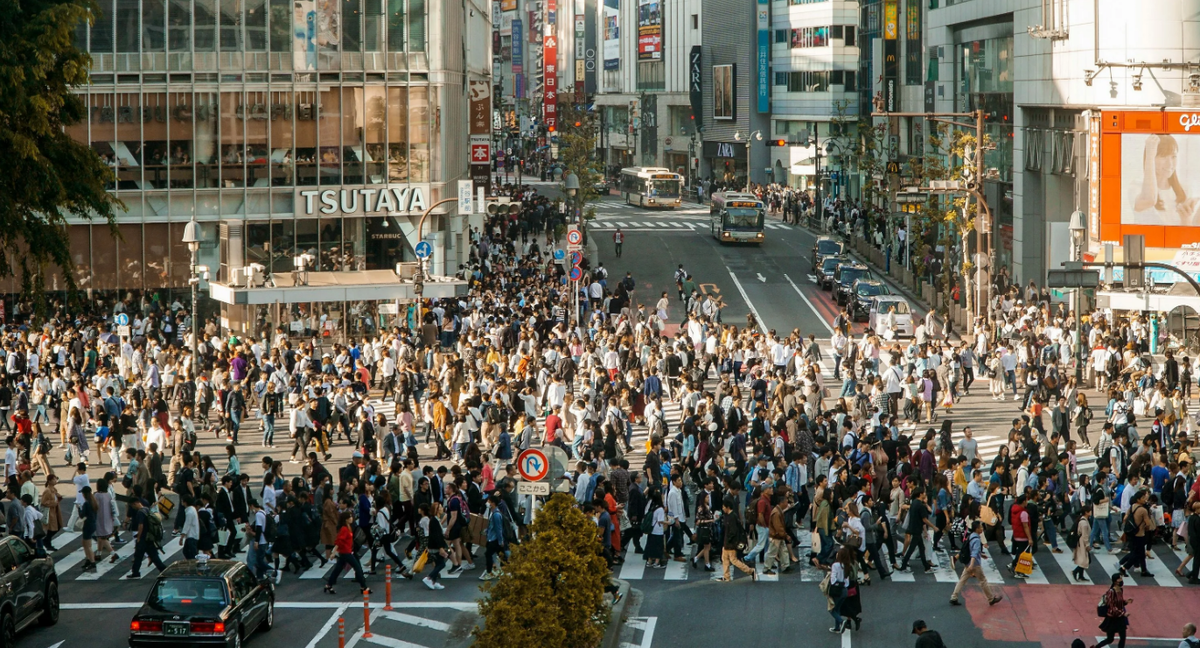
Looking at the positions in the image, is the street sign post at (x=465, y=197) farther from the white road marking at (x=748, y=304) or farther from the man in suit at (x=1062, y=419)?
the man in suit at (x=1062, y=419)

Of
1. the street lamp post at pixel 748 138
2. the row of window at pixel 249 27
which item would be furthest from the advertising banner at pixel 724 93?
the row of window at pixel 249 27

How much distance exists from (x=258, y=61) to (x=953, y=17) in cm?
3066

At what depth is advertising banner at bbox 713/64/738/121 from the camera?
111000 mm

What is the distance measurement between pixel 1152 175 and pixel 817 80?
199 ft

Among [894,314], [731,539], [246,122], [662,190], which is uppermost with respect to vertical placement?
[246,122]

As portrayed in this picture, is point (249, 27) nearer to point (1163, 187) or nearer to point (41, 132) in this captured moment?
point (41, 132)

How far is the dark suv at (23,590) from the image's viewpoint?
60.3ft

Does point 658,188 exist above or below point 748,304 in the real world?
above

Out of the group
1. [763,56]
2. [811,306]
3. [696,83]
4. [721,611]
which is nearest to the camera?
[721,611]

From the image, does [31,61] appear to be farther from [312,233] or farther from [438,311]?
[312,233]

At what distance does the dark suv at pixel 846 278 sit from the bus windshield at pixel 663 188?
4201 centimetres

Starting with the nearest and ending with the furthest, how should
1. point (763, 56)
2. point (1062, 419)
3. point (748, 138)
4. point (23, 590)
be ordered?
1. point (23, 590)
2. point (1062, 419)
3. point (763, 56)
4. point (748, 138)

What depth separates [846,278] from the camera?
2099 inches

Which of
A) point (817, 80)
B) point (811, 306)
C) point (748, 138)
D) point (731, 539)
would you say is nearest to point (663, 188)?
point (817, 80)
